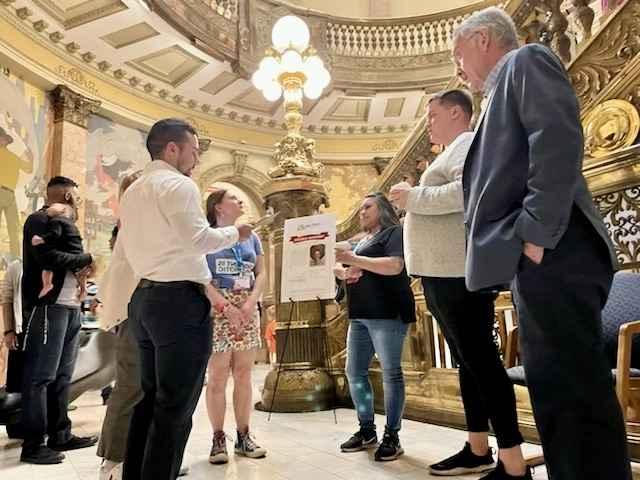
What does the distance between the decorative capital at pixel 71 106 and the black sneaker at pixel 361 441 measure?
339 inches

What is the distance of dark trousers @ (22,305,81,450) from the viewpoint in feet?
10.4

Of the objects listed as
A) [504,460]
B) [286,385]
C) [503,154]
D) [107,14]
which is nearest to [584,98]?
[503,154]

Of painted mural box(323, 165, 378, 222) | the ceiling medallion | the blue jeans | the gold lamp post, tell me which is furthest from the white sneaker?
painted mural box(323, 165, 378, 222)

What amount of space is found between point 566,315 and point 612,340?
4.44 feet

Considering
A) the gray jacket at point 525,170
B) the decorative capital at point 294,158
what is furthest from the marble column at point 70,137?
the gray jacket at point 525,170

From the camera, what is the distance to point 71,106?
9406 mm

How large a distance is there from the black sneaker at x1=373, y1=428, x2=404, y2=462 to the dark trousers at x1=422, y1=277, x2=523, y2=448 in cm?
56

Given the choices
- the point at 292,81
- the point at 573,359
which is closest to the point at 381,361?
the point at 573,359

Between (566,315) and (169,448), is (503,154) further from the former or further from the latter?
(169,448)

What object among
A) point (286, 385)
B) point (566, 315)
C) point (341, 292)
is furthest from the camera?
point (286, 385)

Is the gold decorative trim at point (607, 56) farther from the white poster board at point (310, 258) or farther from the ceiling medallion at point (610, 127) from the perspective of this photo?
the white poster board at point (310, 258)

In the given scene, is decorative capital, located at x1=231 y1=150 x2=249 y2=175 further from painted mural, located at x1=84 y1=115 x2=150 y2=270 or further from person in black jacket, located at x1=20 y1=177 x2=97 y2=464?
person in black jacket, located at x1=20 y1=177 x2=97 y2=464

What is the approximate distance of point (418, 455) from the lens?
2.88 metres

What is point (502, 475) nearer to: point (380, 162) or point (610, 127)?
point (610, 127)
